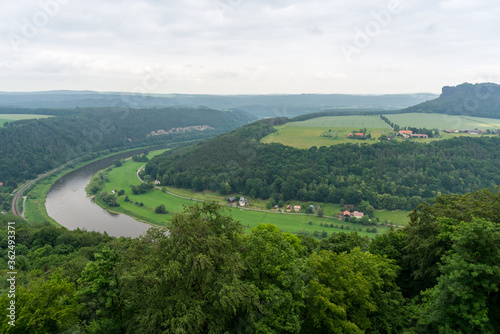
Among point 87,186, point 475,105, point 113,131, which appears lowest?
point 87,186

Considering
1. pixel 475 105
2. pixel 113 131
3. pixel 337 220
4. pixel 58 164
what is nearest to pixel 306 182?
pixel 337 220

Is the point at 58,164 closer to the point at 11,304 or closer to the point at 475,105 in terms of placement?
the point at 11,304

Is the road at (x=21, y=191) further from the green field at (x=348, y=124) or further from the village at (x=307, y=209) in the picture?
the green field at (x=348, y=124)

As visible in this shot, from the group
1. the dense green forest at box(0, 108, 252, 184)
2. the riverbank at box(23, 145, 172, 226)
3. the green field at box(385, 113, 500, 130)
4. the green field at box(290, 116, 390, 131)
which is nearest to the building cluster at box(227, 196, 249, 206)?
the riverbank at box(23, 145, 172, 226)

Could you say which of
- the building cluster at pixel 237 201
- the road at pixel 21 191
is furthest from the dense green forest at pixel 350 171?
the road at pixel 21 191

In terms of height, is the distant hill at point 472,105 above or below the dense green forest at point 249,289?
above

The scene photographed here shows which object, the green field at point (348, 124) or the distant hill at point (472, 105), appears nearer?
the green field at point (348, 124)

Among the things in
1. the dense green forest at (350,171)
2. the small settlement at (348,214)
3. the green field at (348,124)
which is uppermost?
the green field at (348,124)
